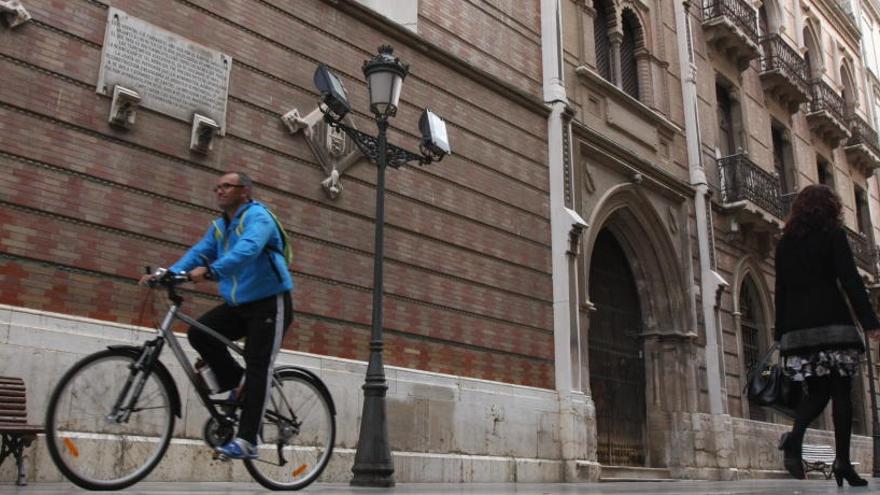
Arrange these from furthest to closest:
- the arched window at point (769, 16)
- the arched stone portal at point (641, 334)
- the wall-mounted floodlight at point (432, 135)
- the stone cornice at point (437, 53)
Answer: the arched window at point (769, 16) → the arched stone portal at point (641, 334) → the stone cornice at point (437, 53) → the wall-mounted floodlight at point (432, 135)

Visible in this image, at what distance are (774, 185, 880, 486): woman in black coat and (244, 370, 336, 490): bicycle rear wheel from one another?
318cm

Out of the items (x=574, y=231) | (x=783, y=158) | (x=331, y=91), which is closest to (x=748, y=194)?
(x=783, y=158)

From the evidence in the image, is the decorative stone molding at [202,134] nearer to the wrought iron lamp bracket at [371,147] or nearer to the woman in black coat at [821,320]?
the wrought iron lamp bracket at [371,147]

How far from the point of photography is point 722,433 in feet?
48.9

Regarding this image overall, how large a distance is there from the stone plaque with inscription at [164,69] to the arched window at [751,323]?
12.5 meters

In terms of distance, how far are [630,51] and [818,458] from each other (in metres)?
9.03

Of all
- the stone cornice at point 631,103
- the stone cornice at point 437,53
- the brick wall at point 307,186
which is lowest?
the brick wall at point 307,186

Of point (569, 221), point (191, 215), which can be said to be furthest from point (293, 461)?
point (569, 221)

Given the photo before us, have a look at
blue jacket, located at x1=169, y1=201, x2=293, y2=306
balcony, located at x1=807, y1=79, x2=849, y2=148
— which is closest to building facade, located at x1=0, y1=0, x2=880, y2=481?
blue jacket, located at x1=169, y1=201, x2=293, y2=306

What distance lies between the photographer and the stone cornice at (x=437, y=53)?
10406 mm

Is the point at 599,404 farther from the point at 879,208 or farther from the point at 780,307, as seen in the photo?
the point at 879,208

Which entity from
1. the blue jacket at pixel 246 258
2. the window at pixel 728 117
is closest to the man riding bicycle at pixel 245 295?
the blue jacket at pixel 246 258

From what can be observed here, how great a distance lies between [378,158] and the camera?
789 centimetres

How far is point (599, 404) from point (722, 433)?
9.59 feet
